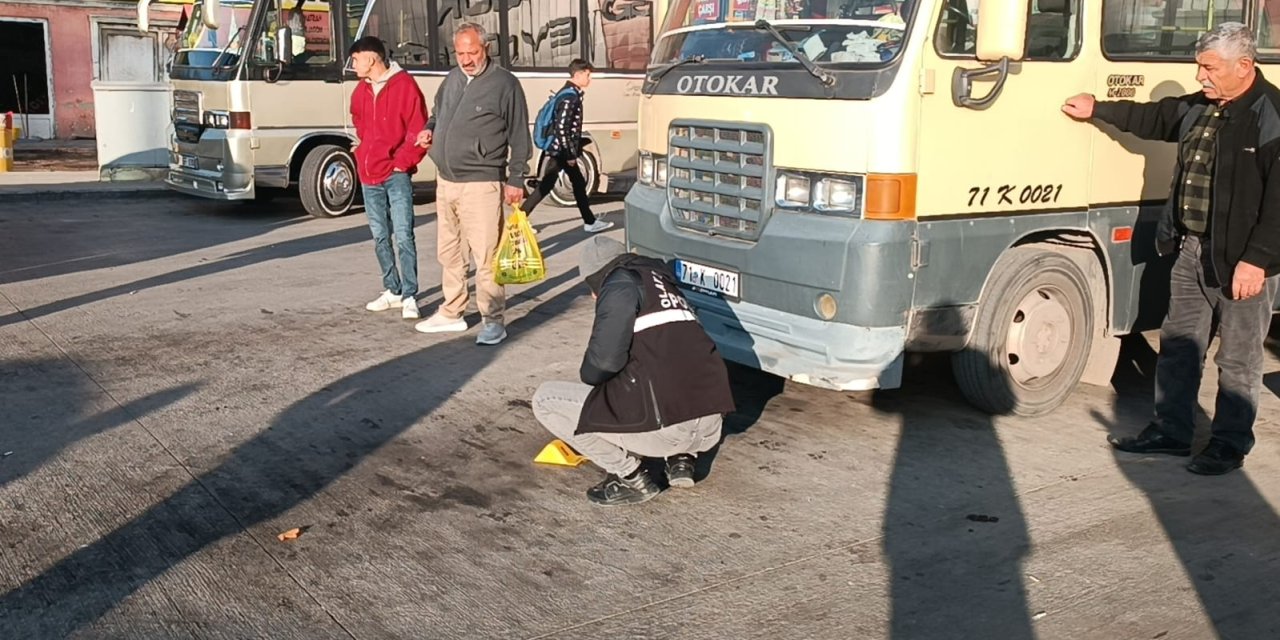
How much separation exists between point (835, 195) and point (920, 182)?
15.4 inches

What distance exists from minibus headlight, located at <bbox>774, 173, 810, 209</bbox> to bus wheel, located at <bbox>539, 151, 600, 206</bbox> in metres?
9.86

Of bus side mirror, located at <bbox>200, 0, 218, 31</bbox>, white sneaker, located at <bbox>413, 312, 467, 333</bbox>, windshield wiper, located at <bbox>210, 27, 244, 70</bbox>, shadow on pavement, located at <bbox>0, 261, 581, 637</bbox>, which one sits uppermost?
bus side mirror, located at <bbox>200, 0, 218, 31</bbox>

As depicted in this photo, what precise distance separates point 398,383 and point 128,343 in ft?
6.77

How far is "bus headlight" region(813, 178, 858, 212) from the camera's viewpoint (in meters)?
5.81

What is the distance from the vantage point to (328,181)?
48.1 ft

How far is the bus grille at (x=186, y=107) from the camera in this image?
14471mm

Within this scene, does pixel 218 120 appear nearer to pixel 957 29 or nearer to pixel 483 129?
pixel 483 129

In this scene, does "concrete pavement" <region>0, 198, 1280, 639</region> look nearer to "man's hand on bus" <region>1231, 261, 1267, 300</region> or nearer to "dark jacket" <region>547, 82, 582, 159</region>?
"man's hand on bus" <region>1231, 261, 1267, 300</region>

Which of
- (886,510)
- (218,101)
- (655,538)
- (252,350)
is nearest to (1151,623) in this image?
(886,510)

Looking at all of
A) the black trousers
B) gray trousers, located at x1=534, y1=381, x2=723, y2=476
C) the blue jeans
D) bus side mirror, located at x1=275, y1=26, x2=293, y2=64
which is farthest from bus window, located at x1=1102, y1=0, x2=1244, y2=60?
bus side mirror, located at x1=275, y1=26, x2=293, y2=64

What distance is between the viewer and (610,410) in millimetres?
5109

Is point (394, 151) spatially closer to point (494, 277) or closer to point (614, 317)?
point (494, 277)

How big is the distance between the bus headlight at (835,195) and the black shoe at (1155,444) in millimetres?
1801

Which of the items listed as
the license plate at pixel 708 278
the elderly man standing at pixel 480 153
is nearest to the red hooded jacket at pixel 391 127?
the elderly man standing at pixel 480 153
